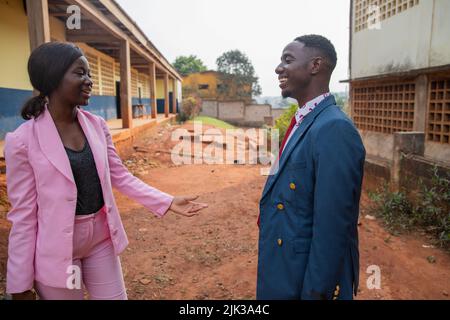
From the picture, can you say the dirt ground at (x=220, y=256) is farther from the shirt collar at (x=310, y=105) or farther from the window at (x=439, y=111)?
the shirt collar at (x=310, y=105)

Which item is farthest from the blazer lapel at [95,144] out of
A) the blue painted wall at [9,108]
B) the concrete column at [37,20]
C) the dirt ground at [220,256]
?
the blue painted wall at [9,108]

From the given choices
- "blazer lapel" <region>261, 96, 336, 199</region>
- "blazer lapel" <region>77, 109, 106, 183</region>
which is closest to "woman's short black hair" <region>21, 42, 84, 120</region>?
"blazer lapel" <region>77, 109, 106, 183</region>

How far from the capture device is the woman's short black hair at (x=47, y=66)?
5.36ft

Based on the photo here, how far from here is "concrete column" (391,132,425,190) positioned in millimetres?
6332

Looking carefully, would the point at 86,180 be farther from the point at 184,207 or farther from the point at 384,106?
the point at 384,106

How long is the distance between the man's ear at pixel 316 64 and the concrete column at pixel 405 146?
17.6ft

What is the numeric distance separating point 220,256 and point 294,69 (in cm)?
297

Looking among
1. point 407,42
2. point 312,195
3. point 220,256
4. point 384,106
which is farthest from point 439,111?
point 312,195

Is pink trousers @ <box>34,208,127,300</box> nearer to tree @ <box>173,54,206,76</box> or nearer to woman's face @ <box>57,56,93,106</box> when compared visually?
woman's face @ <box>57,56,93,106</box>

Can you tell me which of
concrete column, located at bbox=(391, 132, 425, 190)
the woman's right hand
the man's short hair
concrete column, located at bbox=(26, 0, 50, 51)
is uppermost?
concrete column, located at bbox=(26, 0, 50, 51)

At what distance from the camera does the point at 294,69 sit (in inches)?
63.7

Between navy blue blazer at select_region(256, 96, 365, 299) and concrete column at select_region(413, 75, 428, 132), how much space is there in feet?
20.8
